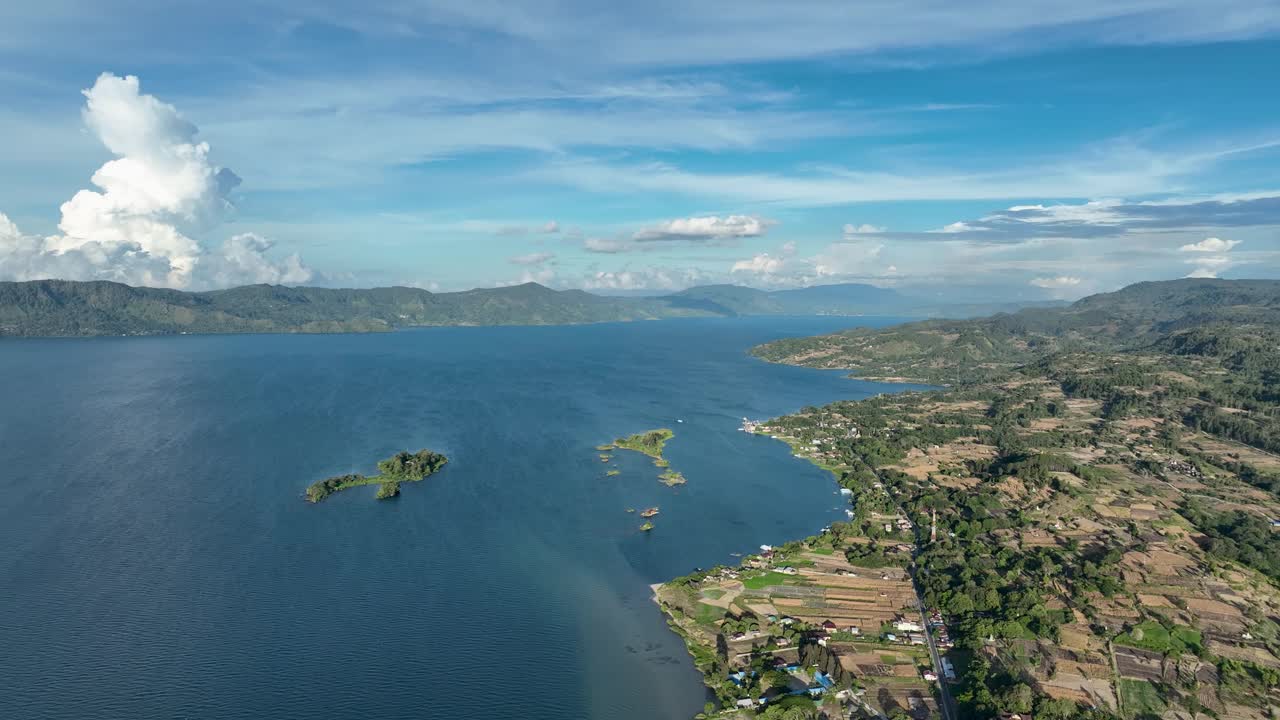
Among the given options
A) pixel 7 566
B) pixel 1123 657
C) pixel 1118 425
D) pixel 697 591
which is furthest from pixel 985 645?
pixel 1118 425

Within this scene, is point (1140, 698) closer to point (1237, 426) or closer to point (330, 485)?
point (330, 485)

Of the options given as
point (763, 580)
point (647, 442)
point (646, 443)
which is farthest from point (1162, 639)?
point (647, 442)

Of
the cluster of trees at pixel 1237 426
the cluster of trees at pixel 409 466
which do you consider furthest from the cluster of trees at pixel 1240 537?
the cluster of trees at pixel 409 466

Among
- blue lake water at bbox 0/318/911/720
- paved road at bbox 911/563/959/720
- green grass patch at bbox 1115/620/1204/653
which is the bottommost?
green grass patch at bbox 1115/620/1204/653

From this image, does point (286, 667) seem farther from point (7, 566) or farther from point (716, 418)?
point (716, 418)

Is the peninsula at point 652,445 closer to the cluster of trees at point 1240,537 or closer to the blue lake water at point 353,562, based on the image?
the blue lake water at point 353,562

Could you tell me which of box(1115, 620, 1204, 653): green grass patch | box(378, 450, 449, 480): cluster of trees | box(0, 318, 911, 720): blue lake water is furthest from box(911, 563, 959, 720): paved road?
box(378, 450, 449, 480): cluster of trees

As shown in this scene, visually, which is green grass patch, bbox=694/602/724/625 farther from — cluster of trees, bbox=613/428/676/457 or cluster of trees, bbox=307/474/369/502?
cluster of trees, bbox=307/474/369/502
